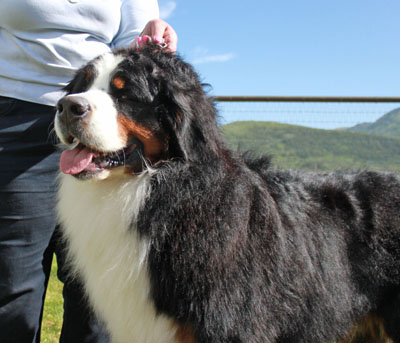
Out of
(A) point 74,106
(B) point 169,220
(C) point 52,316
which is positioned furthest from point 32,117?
(C) point 52,316

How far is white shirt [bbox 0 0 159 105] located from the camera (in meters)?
2.27

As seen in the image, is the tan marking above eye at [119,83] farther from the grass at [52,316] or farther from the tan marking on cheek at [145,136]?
the grass at [52,316]

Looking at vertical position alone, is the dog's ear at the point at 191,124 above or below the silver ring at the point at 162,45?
below

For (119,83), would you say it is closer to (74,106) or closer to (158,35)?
(74,106)

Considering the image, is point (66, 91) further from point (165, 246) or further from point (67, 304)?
point (67, 304)

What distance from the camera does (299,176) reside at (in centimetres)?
287

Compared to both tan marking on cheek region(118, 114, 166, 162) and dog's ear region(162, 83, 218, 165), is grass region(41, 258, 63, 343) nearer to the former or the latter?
tan marking on cheek region(118, 114, 166, 162)

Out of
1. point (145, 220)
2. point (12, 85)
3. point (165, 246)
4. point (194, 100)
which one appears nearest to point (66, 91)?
point (12, 85)

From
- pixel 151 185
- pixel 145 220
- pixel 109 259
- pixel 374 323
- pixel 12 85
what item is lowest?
pixel 374 323

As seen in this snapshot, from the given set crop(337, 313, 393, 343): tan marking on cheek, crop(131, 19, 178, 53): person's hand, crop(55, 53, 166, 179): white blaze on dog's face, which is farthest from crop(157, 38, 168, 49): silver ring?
crop(337, 313, 393, 343): tan marking on cheek

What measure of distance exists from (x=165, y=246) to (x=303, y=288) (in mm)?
907

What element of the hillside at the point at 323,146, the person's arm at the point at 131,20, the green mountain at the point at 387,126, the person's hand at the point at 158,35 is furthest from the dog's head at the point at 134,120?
the green mountain at the point at 387,126

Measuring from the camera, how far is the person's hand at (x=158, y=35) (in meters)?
2.41

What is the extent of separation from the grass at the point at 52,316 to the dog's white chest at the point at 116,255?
215cm
